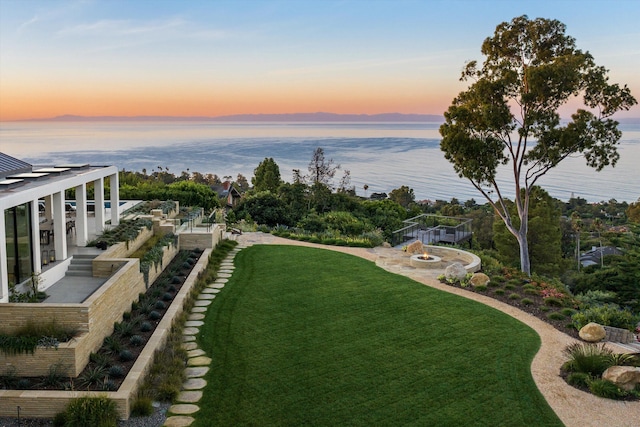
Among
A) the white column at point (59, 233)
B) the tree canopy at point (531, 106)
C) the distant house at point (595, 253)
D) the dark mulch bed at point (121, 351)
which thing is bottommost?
the distant house at point (595, 253)

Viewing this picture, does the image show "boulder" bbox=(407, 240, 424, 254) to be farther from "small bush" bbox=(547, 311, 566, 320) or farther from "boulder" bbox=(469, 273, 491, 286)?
"small bush" bbox=(547, 311, 566, 320)

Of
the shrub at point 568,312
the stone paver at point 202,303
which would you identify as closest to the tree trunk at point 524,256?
the shrub at point 568,312

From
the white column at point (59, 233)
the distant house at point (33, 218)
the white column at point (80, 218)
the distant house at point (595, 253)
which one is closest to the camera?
the distant house at point (33, 218)

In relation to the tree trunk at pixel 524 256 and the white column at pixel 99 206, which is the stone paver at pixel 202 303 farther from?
the tree trunk at pixel 524 256

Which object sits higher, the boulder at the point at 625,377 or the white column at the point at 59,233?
the white column at the point at 59,233

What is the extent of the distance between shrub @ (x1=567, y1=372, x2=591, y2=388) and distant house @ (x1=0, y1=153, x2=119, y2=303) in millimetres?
9930

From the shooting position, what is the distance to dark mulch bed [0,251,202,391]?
25.7 feet

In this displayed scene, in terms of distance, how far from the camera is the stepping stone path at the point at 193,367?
7.48 metres

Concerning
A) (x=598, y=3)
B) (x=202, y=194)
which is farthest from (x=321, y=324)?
(x=598, y=3)

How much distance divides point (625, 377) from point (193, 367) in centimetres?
734

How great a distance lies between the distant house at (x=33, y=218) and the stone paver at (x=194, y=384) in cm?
356

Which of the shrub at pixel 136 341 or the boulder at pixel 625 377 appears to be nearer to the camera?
the boulder at pixel 625 377

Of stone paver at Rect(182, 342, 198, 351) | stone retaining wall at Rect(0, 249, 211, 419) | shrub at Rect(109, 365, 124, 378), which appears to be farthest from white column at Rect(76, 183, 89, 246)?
stone retaining wall at Rect(0, 249, 211, 419)

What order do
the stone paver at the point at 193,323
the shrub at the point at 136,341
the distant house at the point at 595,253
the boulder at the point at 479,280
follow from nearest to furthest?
the shrub at the point at 136,341 → the stone paver at the point at 193,323 → the boulder at the point at 479,280 → the distant house at the point at 595,253
